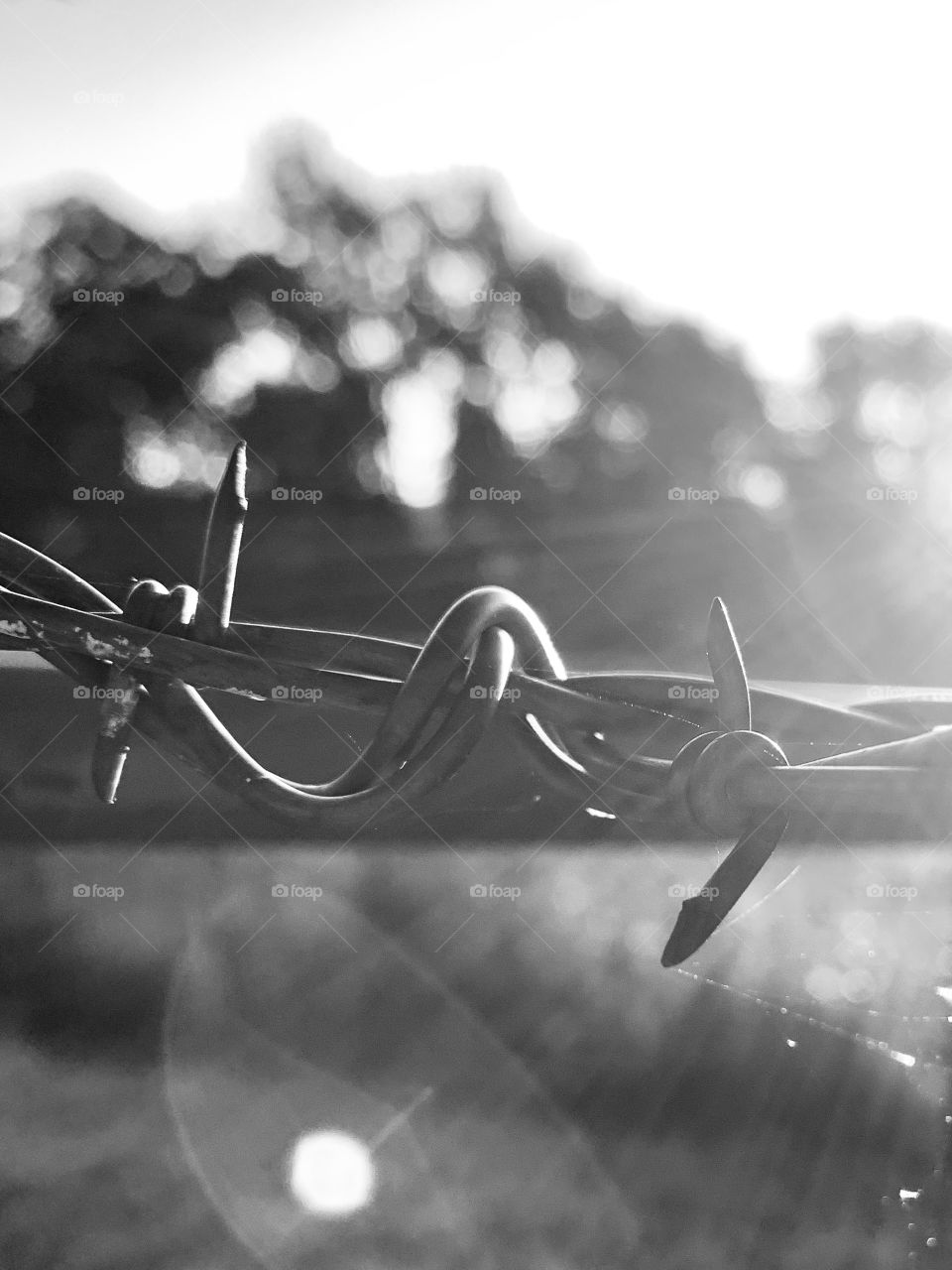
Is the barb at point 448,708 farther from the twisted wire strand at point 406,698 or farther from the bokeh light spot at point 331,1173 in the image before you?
the bokeh light spot at point 331,1173

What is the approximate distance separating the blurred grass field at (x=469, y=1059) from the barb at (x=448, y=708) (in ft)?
0.45

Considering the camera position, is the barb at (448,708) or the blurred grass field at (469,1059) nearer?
the barb at (448,708)

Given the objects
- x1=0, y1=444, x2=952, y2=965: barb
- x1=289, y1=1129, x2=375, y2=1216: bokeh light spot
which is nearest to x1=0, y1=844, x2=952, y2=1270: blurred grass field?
x1=289, y1=1129, x2=375, y2=1216: bokeh light spot

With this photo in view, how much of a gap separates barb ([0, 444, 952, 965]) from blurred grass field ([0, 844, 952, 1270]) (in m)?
0.14

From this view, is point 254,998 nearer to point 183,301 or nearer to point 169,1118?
point 169,1118

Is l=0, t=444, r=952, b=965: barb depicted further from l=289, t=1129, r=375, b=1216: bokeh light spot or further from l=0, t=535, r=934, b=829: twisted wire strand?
l=289, t=1129, r=375, b=1216: bokeh light spot

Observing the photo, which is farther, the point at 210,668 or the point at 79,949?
the point at 79,949

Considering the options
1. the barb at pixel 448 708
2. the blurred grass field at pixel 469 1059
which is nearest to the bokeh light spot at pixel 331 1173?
the blurred grass field at pixel 469 1059

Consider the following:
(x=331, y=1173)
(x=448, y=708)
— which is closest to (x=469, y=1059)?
(x=331, y=1173)

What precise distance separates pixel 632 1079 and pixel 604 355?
13.6 ft

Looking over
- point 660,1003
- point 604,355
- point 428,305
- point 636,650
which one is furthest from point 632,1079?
point 428,305

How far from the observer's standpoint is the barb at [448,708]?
0.99 ft

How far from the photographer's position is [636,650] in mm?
1538

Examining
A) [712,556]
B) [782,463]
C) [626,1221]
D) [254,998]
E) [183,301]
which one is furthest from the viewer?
[183,301]
